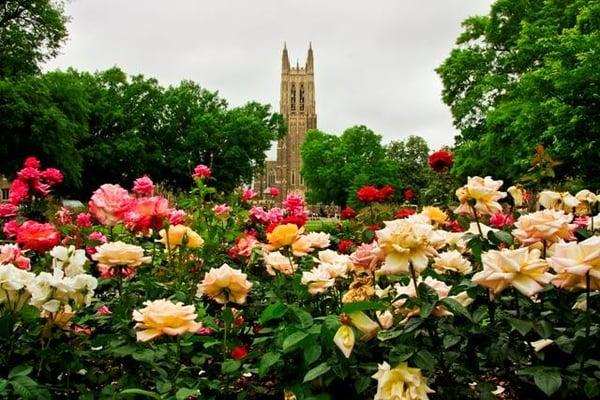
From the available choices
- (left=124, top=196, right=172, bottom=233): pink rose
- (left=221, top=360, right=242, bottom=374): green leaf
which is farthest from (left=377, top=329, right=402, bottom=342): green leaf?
(left=124, top=196, right=172, bottom=233): pink rose

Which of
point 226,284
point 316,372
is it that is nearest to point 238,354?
point 226,284

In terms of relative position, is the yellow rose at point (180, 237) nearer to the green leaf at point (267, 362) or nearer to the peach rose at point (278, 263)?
the peach rose at point (278, 263)

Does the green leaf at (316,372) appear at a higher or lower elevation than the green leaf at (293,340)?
lower

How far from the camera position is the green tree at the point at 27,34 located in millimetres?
23109

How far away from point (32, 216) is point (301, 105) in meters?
96.1

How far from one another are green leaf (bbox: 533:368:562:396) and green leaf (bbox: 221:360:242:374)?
0.90m

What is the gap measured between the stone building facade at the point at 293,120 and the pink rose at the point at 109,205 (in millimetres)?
92347

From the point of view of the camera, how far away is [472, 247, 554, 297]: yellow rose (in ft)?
5.45

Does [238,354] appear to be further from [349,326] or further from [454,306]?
[454,306]

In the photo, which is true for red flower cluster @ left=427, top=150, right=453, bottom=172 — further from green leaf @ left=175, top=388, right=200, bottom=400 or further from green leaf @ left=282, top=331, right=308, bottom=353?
green leaf @ left=175, top=388, right=200, bottom=400

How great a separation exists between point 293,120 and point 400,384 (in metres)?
97.4

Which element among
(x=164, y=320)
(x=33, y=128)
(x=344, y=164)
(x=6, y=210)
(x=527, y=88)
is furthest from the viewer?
(x=344, y=164)

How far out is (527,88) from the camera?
16125mm

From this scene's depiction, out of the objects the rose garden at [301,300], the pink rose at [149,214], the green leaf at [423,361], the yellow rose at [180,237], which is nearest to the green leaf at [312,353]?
the rose garden at [301,300]
